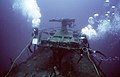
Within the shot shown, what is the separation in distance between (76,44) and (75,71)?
1.56 metres

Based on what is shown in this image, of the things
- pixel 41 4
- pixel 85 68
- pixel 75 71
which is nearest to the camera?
pixel 75 71

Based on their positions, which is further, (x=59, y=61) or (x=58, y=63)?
(x=58, y=63)

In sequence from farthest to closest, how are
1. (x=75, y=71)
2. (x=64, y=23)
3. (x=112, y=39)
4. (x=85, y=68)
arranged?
(x=112, y=39) → (x=64, y=23) → (x=85, y=68) → (x=75, y=71)

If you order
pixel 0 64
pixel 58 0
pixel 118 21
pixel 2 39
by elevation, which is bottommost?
pixel 0 64

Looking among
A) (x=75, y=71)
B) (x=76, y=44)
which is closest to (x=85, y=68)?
(x=75, y=71)

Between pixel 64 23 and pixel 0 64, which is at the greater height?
pixel 64 23

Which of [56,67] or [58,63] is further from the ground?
[58,63]

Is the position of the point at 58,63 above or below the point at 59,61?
below

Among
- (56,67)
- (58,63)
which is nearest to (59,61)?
(58,63)

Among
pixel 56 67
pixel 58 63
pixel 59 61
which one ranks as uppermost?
pixel 59 61

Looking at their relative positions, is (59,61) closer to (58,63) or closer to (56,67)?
(58,63)

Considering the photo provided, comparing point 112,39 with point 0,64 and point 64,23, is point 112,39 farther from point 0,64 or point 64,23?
point 64,23

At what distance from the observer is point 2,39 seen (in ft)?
140

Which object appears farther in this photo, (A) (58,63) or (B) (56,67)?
(A) (58,63)
